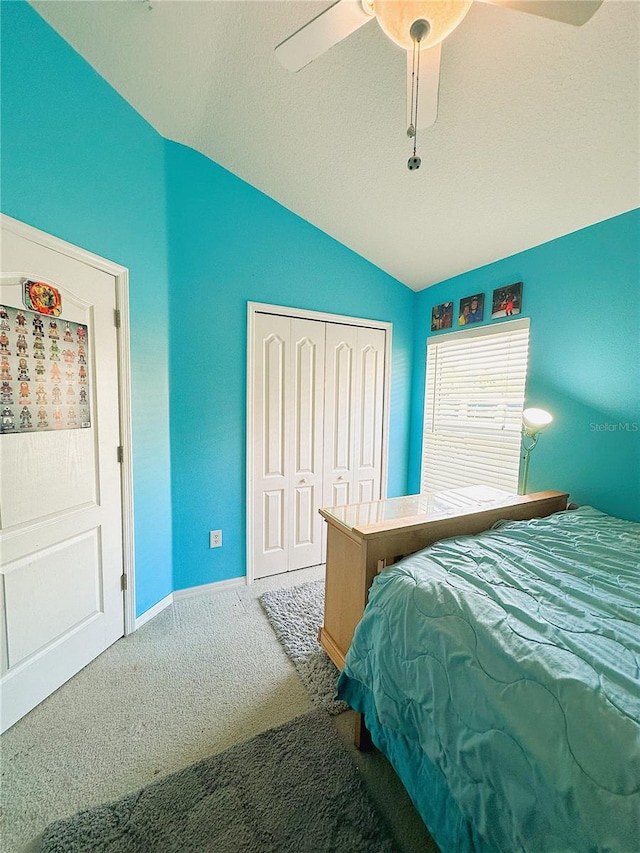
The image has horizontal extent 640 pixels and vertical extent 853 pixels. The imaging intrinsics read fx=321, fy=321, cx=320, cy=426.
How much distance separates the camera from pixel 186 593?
2.24 meters

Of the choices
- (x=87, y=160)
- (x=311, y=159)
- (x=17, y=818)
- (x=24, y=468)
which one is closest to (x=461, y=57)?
(x=311, y=159)

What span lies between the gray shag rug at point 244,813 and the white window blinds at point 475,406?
1976mm

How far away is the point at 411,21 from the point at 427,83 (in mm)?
188

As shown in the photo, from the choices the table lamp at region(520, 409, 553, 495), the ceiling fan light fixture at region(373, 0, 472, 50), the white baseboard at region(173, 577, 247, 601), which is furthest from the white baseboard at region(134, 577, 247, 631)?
the ceiling fan light fixture at region(373, 0, 472, 50)

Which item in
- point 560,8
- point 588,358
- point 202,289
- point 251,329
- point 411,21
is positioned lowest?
point 588,358

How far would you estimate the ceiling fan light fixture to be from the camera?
90 cm

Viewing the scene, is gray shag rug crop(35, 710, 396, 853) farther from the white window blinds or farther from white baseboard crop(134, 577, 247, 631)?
the white window blinds

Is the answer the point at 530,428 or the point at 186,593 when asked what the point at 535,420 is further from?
the point at 186,593

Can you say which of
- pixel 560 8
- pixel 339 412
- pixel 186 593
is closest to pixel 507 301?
pixel 339 412

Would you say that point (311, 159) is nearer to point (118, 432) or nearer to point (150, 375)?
point (150, 375)

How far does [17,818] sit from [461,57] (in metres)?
3.17

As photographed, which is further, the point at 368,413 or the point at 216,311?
the point at 368,413

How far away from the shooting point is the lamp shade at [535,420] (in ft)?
6.28

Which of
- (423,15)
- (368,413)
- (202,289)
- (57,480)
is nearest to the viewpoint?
(423,15)
